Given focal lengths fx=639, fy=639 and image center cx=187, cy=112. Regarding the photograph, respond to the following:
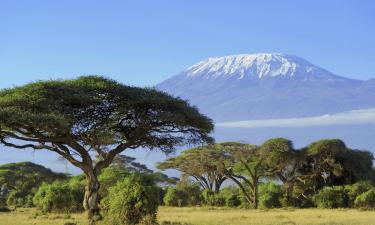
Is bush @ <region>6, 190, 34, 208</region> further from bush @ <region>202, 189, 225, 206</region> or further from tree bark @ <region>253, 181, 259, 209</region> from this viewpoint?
tree bark @ <region>253, 181, 259, 209</region>

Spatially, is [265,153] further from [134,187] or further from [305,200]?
[134,187]

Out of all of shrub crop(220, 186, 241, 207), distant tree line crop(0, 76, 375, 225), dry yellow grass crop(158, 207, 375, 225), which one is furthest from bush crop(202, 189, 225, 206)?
dry yellow grass crop(158, 207, 375, 225)

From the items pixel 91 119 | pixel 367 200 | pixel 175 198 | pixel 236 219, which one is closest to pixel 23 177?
pixel 175 198

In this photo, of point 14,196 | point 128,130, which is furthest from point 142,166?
point 128,130

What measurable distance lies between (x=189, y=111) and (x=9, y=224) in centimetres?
975

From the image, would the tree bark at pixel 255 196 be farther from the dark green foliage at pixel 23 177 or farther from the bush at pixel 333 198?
the dark green foliage at pixel 23 177

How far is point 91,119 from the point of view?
99.0 ft

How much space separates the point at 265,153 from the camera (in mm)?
55500

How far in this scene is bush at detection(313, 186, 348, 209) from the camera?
163 feet

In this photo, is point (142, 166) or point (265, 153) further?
point (142, 166)

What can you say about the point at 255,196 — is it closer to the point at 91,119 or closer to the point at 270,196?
the point at 270,196

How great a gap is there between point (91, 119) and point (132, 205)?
6.16 meters

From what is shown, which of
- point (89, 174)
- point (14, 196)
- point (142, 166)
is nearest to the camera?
point (89, 174)

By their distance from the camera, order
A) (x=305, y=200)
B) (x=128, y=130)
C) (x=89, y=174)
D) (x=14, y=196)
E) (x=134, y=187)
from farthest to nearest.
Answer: (x=14, y=196), (x=305, y=200), (x=128, y=130), (x=89, y=174), (x=134, y=187)
